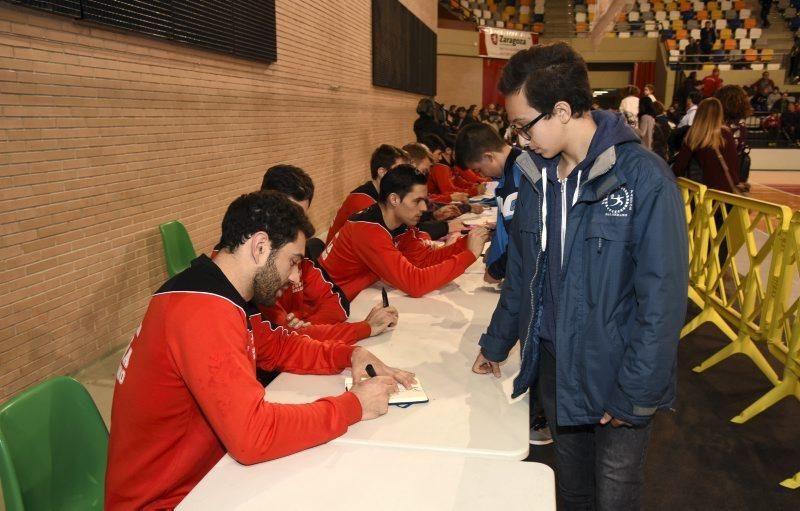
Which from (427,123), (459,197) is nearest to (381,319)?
(459,197)

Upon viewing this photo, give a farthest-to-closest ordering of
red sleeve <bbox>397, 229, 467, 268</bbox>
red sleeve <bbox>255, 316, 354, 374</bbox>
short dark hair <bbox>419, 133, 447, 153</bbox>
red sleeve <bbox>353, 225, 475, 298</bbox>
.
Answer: short dark hair <bbox>419, 133, 447, 153</bbox> → red sleeve <bbox>397, 229, 467, 268</bbox> → red sleeve <bbox>353, 225, 475, 298</bbox> → red sleeve <bbox>255, 316, 354, 374</bbox>

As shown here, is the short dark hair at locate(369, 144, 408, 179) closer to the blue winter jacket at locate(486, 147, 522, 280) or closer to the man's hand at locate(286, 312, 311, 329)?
the blue winter jacket at locate(486, 147, 522, 280)

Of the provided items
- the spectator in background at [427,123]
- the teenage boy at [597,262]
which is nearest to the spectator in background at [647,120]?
the spectator in background at [427,123]

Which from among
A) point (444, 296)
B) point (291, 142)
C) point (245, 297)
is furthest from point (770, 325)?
point (291, 142)

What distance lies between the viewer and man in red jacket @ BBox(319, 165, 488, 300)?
2684mm

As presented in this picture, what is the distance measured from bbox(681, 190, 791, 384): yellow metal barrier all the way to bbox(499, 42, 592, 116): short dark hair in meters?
2.48

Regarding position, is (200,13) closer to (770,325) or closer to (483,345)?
(483,345)

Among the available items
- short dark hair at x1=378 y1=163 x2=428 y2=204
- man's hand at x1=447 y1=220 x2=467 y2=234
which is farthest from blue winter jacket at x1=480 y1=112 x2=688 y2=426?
man's hand at x1=447 y1=220 x2=467 y2=234

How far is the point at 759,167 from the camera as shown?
48.2 ft

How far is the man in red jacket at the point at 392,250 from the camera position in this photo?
268cm

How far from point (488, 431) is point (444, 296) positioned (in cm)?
120

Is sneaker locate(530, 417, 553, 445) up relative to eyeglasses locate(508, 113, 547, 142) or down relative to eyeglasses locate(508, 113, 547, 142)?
down

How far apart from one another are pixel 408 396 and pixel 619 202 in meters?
0.76

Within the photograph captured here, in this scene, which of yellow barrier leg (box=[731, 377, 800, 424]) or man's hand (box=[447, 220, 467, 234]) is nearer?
yellow barrier leg (box=[731, 377, 800, 424])
